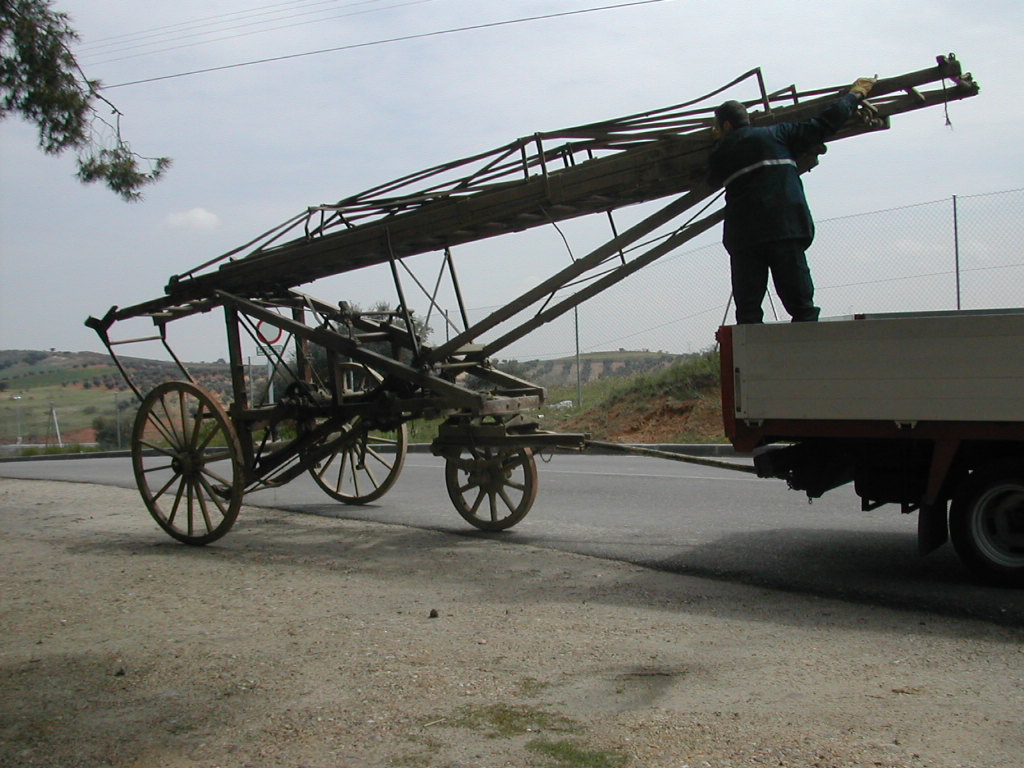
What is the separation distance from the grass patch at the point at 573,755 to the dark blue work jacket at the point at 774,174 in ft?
12.8

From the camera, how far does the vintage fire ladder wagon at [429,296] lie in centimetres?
755

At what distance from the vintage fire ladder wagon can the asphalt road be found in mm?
757

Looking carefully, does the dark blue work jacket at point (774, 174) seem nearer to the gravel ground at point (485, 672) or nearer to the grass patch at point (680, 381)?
the gravel ground at point (485, 672)

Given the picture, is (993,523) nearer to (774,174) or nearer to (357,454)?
(774,174)

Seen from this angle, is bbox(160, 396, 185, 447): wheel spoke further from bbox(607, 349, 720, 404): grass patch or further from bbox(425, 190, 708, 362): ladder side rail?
bbox(607, 349, 720, 404): grass patch

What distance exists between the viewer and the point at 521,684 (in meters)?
4.66

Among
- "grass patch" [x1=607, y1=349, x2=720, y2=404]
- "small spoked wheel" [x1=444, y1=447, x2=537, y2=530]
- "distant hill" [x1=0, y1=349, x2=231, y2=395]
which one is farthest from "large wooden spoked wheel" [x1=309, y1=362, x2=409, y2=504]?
"distant hill" [x1=0, y1=349, x2=231, y2=395]

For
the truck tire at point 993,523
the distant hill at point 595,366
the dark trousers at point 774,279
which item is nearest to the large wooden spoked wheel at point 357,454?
the dark trousers at point 774,279

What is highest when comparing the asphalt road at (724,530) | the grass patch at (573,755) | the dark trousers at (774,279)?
the dark trousers at (774,279)

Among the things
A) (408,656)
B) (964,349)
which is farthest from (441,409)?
(964,349)

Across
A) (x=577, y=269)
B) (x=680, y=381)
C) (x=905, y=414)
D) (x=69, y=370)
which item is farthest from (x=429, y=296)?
(x=69, y=370)

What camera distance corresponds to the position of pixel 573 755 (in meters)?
3.80

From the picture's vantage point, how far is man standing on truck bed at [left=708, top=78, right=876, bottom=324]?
22.1 feet

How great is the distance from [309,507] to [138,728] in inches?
261
